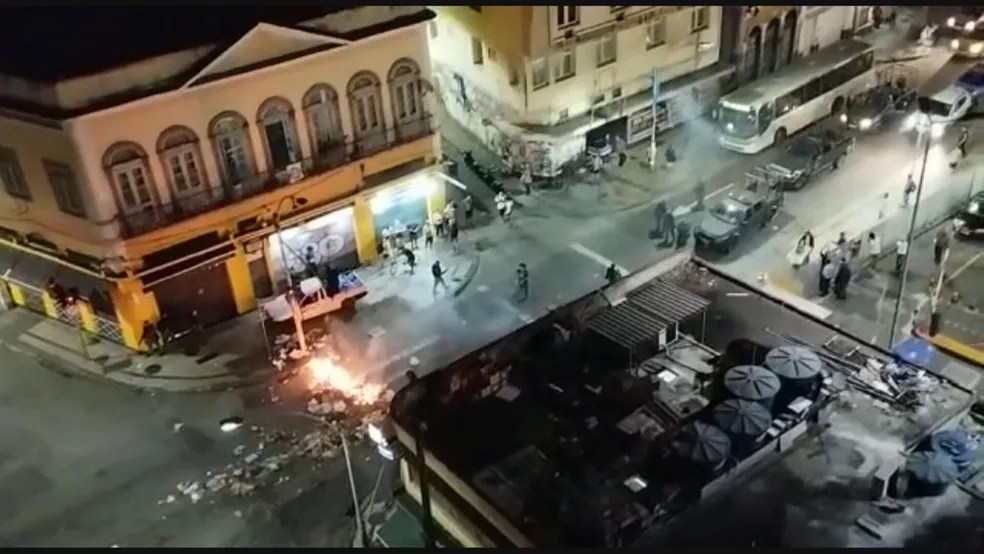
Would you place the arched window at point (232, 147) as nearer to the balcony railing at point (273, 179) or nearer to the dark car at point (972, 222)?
the balcony railing at point (273, 179)

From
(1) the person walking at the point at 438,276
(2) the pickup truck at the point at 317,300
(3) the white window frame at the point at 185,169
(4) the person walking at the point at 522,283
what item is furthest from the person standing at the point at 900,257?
(3) the white window frame at the point at 185,169

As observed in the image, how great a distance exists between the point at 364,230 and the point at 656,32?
57.5 feet

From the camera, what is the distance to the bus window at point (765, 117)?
48062mm

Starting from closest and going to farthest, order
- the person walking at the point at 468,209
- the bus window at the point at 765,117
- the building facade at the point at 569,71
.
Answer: the person walking at the point at 468,209
the building facade at the point at 569,71
the bus window at the point at 765,117

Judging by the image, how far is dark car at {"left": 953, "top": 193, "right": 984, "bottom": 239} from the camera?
136ft

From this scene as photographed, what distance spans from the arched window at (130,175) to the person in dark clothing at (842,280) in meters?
25.2

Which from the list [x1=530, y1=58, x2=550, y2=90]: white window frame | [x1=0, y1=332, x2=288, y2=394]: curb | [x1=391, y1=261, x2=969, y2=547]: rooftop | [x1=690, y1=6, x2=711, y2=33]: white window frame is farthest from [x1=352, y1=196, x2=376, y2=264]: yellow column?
[x1=690, y1=6, x2=711, y2=33]: white window frame

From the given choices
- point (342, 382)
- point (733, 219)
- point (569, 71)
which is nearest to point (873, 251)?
point (733, 219)

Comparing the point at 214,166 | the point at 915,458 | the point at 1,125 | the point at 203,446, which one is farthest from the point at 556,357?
the point at 1,125

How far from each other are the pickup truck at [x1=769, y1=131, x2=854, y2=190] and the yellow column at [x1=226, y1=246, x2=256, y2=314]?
23326mm

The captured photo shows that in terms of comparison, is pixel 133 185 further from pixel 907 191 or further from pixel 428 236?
pixel 907 191

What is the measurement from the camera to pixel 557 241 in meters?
43.6

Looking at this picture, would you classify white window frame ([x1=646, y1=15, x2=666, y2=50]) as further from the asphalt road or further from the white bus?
the asphalt road

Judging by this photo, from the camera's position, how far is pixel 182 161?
118 feet
